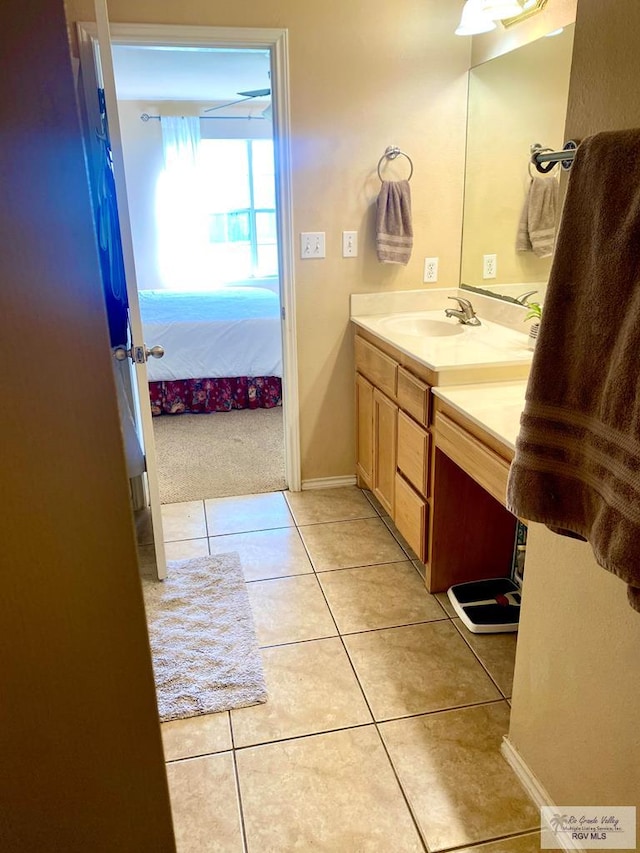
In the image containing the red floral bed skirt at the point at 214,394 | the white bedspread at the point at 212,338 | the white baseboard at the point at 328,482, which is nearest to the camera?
the white baseboard at the point at 328,482

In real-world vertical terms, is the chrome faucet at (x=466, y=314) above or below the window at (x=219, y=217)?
below

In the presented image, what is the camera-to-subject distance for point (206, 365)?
445 cm

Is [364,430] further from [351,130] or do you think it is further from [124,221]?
[124,221]

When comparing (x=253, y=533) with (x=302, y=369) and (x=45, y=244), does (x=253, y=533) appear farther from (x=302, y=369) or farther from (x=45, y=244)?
(x=45, y=244)

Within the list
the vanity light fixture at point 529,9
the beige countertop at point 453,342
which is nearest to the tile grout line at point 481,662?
the beige countertop at point 453,342

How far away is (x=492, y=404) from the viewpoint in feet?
6.32

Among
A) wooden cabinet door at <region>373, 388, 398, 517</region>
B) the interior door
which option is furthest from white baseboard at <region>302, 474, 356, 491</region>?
the interior door

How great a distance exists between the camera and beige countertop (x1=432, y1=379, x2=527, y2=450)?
170cm

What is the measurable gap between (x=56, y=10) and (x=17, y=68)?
0.20ft

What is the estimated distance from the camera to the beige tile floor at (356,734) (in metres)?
1.48

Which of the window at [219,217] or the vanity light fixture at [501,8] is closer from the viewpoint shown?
the vanity light fixture at [501,8]

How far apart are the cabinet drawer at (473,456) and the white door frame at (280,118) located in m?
1.12

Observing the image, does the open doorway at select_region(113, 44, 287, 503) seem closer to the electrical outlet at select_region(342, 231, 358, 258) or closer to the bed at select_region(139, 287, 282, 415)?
the bed at select_region(139, 287, 282, 415)

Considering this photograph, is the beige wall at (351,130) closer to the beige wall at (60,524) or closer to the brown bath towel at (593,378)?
the brown bath towel at (593,378)
